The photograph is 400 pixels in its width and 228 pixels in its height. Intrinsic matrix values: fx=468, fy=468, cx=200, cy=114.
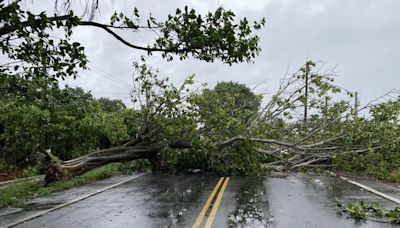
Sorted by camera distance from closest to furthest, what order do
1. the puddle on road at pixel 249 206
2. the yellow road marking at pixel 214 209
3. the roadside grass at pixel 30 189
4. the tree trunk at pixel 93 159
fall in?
the yellow road marking at pixel 214 209
the puddle on road at pixel 249 206
the roadside grass at pixel 30 189
the tree trunk at pixel 93 159

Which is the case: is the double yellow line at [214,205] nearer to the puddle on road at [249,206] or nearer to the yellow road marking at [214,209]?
the yellow road marking at [214,209]

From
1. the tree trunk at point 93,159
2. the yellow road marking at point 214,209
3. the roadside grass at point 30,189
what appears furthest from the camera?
the tree trunk at point 93,159

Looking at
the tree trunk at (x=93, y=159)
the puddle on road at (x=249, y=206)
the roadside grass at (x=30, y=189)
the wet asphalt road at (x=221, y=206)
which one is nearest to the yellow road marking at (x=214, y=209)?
the wet asphalt road at (x=221, y=206)

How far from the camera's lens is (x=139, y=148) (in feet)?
62.0

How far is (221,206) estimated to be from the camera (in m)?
10.6

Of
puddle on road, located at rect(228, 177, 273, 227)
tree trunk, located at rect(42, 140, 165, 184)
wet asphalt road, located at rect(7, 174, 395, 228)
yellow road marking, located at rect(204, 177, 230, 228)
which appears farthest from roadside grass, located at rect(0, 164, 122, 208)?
puddle on road, located at rect(228, 177, 273, 227)

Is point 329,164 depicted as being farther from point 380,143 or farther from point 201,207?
point 201,207

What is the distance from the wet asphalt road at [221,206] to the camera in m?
8.74

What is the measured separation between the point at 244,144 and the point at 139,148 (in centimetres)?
425

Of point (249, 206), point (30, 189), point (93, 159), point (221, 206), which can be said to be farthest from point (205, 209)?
point (93, 159)

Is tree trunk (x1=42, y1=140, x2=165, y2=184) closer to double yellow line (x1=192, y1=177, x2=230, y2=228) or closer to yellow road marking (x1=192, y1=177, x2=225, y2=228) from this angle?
double yellow line (x1=192, y1=177, x2=230, y2=228)

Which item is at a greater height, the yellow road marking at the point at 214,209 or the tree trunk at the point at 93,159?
the tree trunk at the point at 93,159

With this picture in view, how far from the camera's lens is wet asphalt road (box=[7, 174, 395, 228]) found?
874cm

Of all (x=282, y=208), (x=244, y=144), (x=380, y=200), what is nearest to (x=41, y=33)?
(x=282, y=208)
